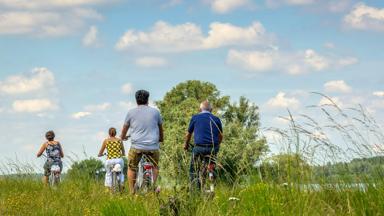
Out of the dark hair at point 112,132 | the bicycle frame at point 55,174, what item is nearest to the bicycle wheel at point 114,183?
the dark hair at point 112,132

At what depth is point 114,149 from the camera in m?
16.6

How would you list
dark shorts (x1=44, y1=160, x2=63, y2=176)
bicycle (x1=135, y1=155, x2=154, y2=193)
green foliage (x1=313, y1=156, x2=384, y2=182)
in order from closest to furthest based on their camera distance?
green foliage (x1=313, y1=156, x2=384, y2=182) < bicycle (x1=135, y1=155, x2=154, y2=193) < dark shorts (x1=44, y1=160, x2=63, y2=176)

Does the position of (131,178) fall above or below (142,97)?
below

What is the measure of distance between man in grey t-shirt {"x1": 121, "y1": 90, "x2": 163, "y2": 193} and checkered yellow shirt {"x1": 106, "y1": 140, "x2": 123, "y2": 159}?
3215mm

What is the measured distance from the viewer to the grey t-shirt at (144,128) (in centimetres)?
1308

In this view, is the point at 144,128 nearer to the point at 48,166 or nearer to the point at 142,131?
the point at 142,131

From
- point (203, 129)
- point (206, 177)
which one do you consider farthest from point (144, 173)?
point (203, 129)

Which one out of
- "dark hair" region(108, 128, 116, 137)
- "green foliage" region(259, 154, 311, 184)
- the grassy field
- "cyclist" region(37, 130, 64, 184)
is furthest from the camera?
"cyclist" region(37, 130, 64, 184)

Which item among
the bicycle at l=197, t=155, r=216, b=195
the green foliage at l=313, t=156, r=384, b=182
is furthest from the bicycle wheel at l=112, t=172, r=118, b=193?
the green foliage at l=313, t=156, r=384, b=182

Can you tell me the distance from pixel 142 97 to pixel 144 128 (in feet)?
1.92

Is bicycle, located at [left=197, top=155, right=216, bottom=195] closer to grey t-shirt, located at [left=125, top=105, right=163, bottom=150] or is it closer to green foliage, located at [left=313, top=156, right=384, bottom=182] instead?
grey t-shirt, located at [left=125, top=105, right=163, bottom=150]

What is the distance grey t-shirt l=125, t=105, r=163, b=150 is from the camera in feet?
42.9

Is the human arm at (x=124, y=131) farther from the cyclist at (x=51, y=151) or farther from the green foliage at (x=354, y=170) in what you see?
the green foliage at (x=354, y=170)

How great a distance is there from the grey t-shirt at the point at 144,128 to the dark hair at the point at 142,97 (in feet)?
0.43
